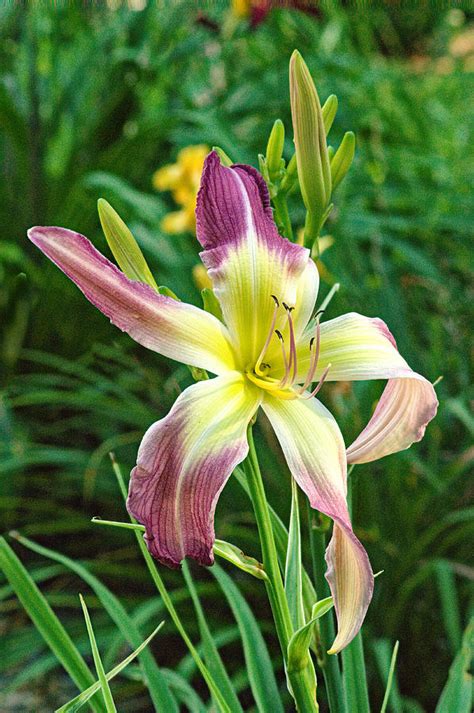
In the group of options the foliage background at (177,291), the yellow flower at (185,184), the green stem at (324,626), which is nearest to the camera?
the green stem at (324,626)

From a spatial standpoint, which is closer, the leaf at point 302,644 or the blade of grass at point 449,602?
the leaf at point 302,644

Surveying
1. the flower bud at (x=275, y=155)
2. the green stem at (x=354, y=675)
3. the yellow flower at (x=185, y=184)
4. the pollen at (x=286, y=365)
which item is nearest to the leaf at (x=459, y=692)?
the green stem at (x=354, y=675)

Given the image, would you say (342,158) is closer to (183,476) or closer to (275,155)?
(275,155)

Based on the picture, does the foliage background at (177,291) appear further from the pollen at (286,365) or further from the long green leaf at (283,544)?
the pollen at (286,365)

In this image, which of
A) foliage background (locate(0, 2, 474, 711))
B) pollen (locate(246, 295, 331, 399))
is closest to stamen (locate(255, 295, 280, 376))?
pollen (locate(246, 295, 331, 399))

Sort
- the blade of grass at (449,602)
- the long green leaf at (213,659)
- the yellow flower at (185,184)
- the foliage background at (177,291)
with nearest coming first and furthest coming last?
1. the long green leaf at (213,659)
2. the blade of grass at (449,602)
3. the foliage background at (177,291)
4. the yellow flower at (185,184)

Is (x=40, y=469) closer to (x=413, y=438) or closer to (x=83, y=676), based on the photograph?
(x=83, y=676)
